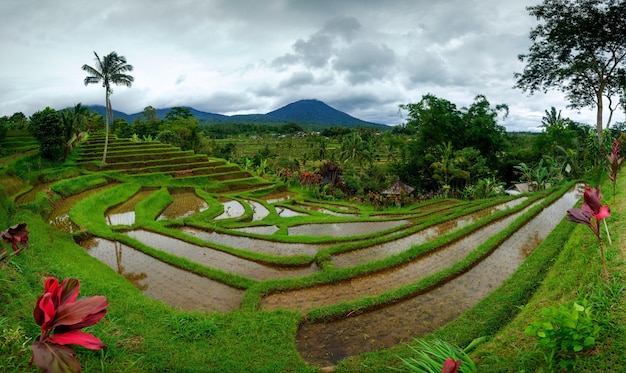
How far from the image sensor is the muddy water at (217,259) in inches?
332

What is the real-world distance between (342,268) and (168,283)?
419 cm

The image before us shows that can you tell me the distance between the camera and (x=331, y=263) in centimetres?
844

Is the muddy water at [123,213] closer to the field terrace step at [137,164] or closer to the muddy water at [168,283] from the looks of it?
the muddy water at [168,283]

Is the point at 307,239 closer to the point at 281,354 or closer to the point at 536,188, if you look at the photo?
the point at 281,354

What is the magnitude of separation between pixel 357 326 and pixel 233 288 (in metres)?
3.26

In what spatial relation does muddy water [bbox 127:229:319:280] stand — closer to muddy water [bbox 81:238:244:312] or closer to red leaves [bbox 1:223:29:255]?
muddy water [bbox 81:238:244:312]

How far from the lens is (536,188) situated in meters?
19.3

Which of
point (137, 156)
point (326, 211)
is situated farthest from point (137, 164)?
point (326, 211)

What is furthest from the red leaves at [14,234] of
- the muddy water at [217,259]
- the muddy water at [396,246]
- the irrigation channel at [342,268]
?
the muddy water at [396,246]

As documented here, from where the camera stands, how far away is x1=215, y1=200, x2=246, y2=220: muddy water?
15867mm

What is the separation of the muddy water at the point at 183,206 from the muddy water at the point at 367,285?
411 inches

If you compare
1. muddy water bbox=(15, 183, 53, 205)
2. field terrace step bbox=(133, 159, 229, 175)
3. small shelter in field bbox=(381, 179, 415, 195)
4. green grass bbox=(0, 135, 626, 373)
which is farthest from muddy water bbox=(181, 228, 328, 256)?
field terrace step bbox=(133, 159, 229, 175)

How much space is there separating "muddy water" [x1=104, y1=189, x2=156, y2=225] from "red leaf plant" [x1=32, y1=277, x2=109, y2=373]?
13.6m

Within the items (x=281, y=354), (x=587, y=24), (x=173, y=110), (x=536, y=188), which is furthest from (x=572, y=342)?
(x=173, y=110)
